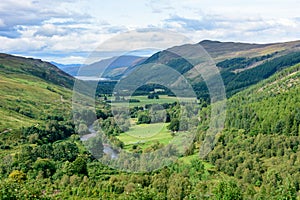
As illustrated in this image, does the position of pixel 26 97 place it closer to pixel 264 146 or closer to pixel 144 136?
pixel 264 146

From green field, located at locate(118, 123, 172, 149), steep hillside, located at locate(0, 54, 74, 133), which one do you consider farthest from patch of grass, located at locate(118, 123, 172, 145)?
steep hillside, located at locate(0, 54, 74, 133)

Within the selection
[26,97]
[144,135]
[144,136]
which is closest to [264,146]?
[144,135]

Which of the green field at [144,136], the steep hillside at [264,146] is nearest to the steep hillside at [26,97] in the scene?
the steep hillside at [264,146]

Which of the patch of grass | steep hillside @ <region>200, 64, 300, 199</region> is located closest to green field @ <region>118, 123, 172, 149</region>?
the patch of grass

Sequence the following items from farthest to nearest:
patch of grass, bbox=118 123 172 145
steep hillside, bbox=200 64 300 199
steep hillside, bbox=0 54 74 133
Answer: steep hillside, bbox=0 54 74 133 < steep hillside, bbox=200 64 300 199 < patch of grass, bbox=118 123 172 145

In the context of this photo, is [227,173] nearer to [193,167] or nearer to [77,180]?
[193,167]

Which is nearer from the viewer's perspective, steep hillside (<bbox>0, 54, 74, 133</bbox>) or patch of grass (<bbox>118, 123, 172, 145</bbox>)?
patch of grass (<bbox>118, 123, 172, 145</bbox>)

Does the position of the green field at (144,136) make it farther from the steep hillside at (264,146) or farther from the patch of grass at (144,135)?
the steep hillside at (264,146)

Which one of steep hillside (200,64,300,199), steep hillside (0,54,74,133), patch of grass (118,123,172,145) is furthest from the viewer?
steep hillside (0,54,74,133)

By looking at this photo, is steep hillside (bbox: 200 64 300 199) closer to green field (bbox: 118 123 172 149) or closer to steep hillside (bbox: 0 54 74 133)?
green field (bbox: 118 123 172 149)

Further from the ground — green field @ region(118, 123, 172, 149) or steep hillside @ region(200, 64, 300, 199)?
green field @ region(118, 123, 172, 149)
